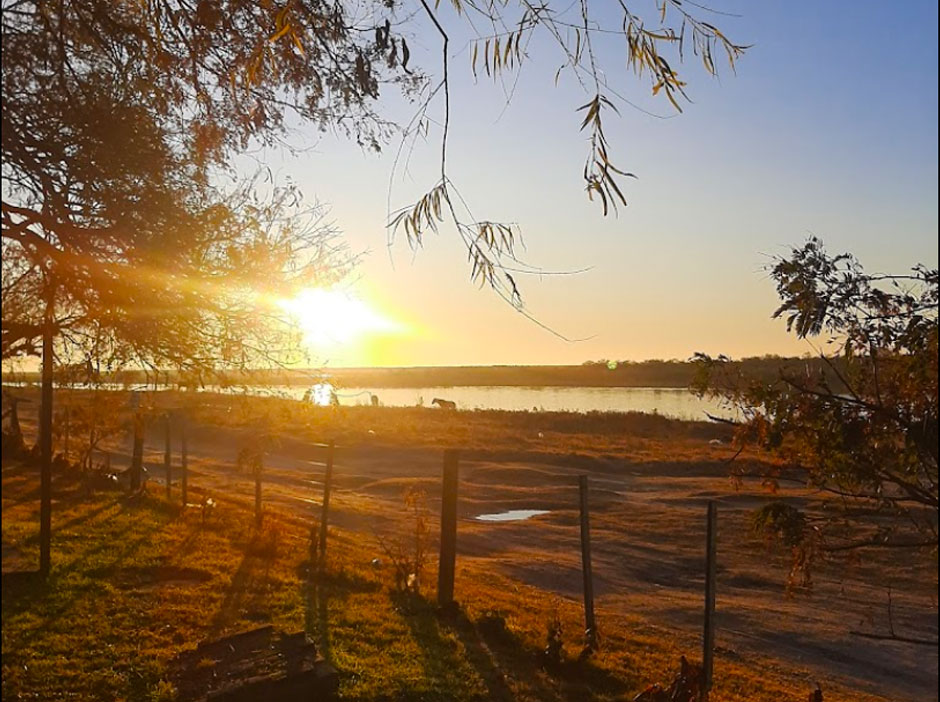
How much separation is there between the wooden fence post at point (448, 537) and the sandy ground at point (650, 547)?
2999 mm

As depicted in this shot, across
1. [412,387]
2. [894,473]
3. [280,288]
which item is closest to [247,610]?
[280,288]

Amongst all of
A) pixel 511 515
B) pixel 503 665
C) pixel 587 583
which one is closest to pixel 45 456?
pixel 503 665

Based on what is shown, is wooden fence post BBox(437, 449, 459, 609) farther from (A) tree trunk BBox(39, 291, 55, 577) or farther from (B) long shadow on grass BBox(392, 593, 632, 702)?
(A) tree trunk BBox(39, 291, 55, 577)

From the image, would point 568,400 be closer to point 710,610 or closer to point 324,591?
point 324,591

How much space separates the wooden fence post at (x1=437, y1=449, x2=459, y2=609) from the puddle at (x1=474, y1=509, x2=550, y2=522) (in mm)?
12152

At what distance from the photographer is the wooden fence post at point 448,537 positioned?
433 inches

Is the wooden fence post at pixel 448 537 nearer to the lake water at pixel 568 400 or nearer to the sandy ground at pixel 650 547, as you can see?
the sandy ground at pixel 650 547

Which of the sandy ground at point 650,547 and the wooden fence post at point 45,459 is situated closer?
the wooden fence post at point 45,459

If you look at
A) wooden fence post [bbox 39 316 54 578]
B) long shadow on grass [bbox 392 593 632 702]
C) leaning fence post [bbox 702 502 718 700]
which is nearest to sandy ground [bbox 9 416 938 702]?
leaning fence post [bbox 702 502 718 700]

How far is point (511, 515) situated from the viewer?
24875 millimetres

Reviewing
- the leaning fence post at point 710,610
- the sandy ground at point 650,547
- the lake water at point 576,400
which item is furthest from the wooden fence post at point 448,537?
the lake water at point 576,400

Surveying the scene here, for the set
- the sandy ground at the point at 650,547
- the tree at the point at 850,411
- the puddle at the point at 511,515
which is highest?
the tree at the point at 850,411

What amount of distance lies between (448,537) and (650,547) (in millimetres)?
9656

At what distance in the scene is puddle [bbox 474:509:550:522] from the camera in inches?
939
